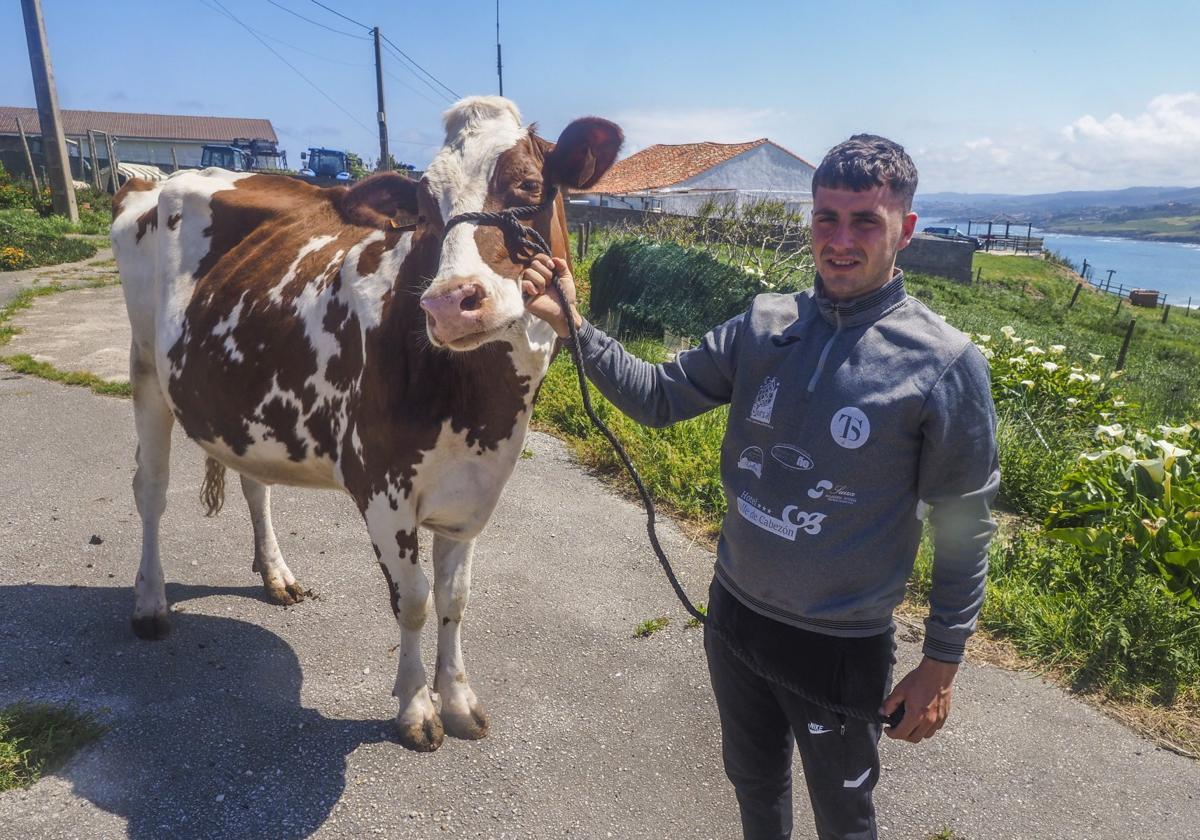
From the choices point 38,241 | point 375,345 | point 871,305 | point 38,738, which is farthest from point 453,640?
point 38,241

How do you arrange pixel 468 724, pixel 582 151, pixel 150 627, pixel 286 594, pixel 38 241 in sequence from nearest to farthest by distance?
→ pixel 582 151 → pixel 468 724 → pixel 150 627 → pixel 286 594 → pixel 38 241

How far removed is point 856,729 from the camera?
1.92 m

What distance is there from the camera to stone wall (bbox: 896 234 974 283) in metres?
33.2

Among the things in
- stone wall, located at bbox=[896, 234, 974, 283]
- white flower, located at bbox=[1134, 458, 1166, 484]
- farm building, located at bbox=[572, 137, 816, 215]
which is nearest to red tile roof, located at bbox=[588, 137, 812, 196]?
farm building, located at bbox=[572, 137, 816, 215]

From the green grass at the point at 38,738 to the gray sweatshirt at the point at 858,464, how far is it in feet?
8.37

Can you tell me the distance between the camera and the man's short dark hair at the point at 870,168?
5.82 feet

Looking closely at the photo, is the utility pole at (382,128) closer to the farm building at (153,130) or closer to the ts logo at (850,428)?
the ts logo at (850,428)

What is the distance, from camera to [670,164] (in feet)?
158

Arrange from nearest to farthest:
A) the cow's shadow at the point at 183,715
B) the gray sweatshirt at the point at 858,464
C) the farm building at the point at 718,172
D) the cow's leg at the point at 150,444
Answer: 1. the gray sweatshirt at the point at 858,464
2. the cow's shadow at the point at 183,715
3. the cow's leg at the point at 150,444
4. the farm building at the point at 718,172

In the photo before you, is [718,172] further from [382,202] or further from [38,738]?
[38,738]

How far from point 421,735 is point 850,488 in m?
2.09

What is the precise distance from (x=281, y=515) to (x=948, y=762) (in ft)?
13.1

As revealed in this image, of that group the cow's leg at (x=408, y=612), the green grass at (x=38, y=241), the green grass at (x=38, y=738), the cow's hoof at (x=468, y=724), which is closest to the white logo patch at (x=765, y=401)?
the cow's leg at (x=408, y=612)

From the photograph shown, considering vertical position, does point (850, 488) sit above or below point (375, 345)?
below
